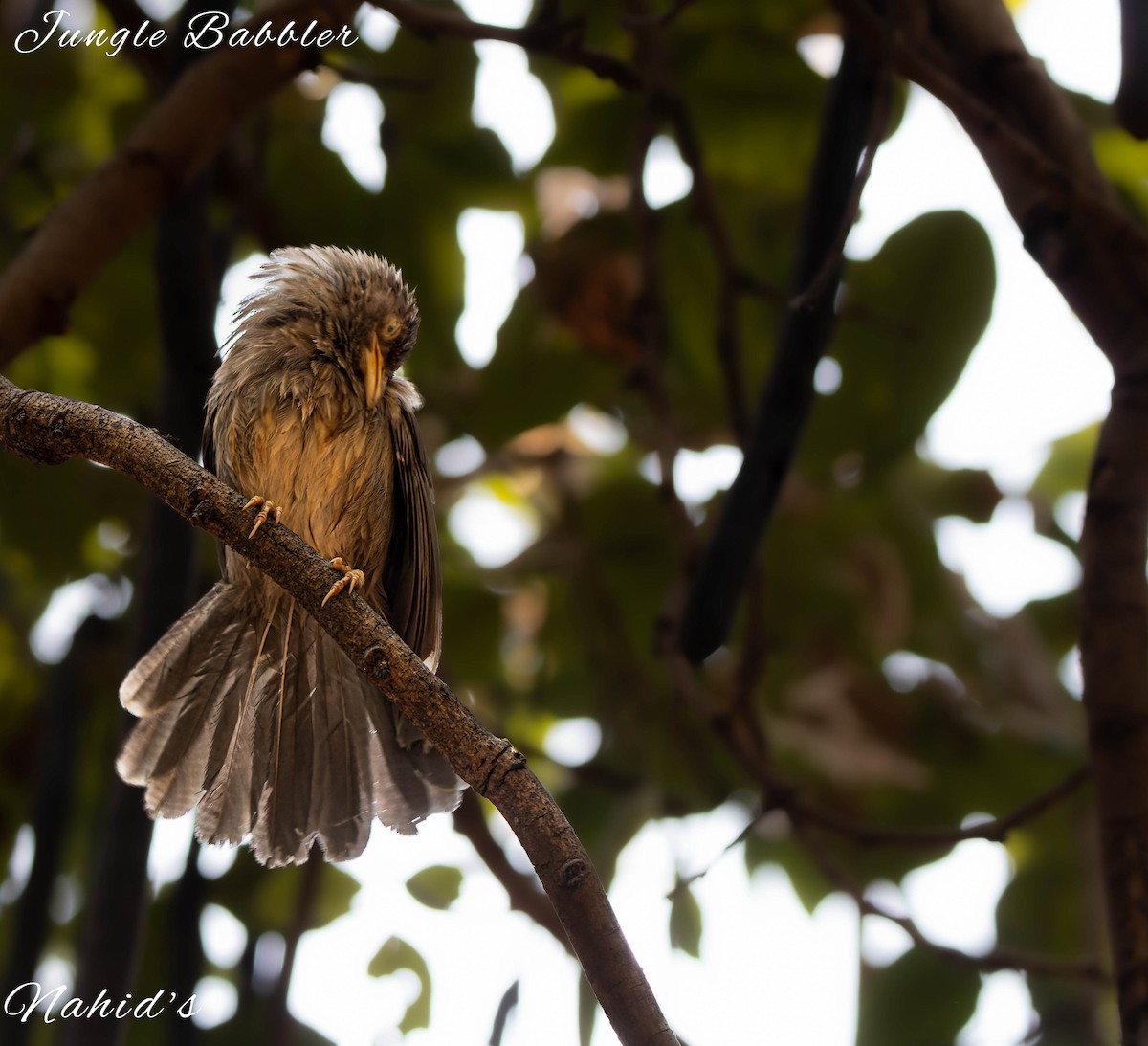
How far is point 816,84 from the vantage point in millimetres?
3002

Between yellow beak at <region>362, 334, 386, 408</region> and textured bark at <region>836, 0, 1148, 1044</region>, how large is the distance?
1.20 m

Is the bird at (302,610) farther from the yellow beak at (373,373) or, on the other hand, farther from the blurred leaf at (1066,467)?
the blurred leaf at (1066,467)

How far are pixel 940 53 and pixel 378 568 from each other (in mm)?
1614

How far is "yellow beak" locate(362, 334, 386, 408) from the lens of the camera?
8.86 feet

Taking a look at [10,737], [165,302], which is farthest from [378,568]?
[10,737]

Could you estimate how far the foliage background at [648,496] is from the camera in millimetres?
2857

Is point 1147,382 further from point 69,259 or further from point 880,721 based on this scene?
point 69,259

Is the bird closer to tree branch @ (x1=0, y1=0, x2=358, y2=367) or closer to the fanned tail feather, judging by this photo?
the fanned tail feather

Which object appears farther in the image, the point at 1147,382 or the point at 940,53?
the point at 940,53

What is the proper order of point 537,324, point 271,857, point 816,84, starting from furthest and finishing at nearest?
point 537,324
point 816,84
point 271,857
